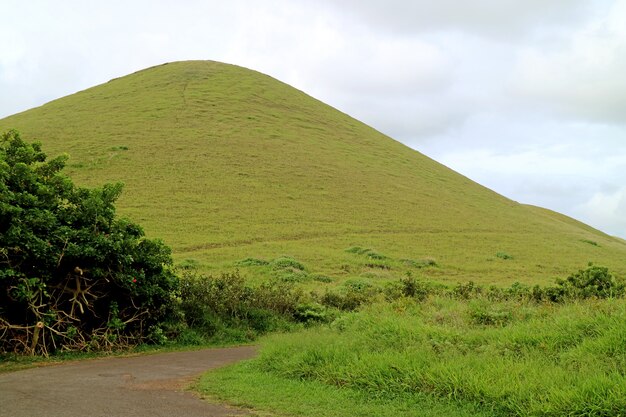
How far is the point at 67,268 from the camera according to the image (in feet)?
50.0

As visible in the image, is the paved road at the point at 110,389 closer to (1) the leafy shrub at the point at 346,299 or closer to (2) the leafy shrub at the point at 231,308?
(2) the leafy shrub at the point at 231,308

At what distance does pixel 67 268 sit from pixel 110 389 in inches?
234

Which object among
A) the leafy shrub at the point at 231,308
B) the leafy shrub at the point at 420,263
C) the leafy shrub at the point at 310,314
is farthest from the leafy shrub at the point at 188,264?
the leafy shrub at the point at 420,263

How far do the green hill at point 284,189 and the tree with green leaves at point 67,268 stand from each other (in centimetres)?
1475

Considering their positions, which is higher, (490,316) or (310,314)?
(490,316)

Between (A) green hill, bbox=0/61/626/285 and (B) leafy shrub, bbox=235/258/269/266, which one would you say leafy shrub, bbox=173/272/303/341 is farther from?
(B) leafy shrub, bbox=235/258/269/266

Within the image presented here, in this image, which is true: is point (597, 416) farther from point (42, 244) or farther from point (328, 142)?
point (328, 142)

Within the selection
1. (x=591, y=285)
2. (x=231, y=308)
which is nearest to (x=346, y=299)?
(x=231, y=308)

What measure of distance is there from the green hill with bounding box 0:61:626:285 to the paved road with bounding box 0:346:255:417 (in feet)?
58.6

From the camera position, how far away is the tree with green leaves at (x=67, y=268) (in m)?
14.0

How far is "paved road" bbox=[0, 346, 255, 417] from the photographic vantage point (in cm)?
866

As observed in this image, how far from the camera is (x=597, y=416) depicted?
7195mm

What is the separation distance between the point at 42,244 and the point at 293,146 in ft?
172

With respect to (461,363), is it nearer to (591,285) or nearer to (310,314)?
(591,285)
